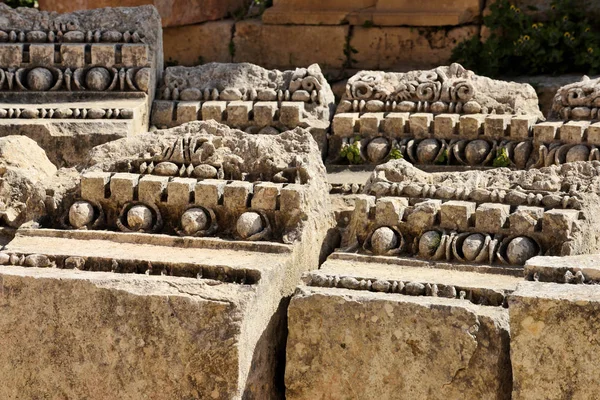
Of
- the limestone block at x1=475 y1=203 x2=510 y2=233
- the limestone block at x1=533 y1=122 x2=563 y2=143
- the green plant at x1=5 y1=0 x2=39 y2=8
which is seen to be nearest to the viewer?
the limestone block at x1=475 y1=203 x2=510 y2=233

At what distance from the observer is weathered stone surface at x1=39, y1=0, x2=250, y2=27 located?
9.77 m

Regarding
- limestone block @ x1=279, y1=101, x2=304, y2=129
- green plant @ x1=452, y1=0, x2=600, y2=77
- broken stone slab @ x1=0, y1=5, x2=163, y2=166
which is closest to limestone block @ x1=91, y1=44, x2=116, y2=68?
broken stone slab @ x1=0, y1=5, x2=163, y2=166

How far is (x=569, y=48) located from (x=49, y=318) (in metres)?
5.87

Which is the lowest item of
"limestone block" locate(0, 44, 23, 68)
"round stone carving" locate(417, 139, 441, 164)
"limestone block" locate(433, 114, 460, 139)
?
"round stone carving" locate(417, 139, 441, 164)

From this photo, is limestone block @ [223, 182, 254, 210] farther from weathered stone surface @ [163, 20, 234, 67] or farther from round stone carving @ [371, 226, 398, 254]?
weathered stone surface @ [163, 20, 234, 67]

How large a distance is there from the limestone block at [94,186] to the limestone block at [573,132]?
8.60 ft

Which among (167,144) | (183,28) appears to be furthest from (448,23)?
(167,144)

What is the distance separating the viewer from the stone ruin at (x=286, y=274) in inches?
157

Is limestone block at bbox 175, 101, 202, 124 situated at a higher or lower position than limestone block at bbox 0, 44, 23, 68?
lower

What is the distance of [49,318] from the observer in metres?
4.38

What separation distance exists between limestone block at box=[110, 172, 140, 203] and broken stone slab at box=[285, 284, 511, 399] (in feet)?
3.61

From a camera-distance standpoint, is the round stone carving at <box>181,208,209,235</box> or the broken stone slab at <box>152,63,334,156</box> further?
the broken stone slab at <box>152,63,334,156</box>

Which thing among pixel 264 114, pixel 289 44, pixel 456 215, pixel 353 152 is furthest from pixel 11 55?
pixel 289 44

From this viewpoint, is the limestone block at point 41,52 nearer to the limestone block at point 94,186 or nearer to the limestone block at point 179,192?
the limestone block at point 94,186
